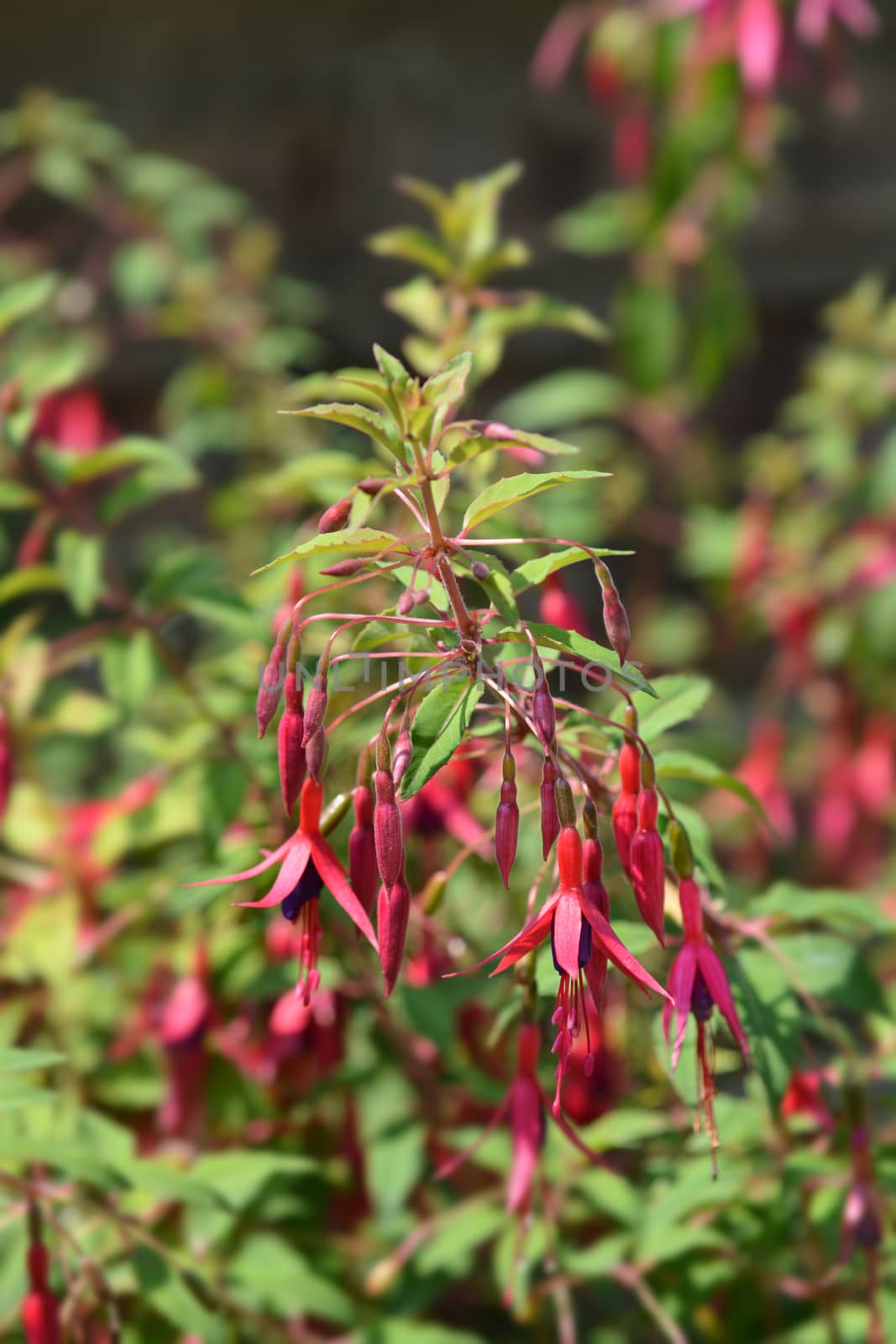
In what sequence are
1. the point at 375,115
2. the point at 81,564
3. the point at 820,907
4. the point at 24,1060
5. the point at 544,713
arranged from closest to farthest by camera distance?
the point at 544,713, the point at 24,1060, the point at 820,907, the point at 81,564, the point at 375,115

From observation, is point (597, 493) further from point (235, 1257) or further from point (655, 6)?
point (235, 1257)

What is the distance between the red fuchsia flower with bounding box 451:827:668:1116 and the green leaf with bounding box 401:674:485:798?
57 mm

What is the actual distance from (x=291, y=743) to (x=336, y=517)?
10 cm

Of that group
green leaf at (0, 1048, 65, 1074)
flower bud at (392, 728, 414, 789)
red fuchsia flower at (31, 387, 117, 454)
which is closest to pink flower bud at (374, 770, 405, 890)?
flower bud at (392, 728, 414, 789)

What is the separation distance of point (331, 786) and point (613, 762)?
0.93 feet

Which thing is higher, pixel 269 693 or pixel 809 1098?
pixel 269 693

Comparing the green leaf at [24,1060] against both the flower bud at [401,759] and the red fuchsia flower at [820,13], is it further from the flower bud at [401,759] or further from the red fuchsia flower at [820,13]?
the red fuchsia flower at [820,13]

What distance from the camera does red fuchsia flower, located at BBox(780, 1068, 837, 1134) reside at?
76cm

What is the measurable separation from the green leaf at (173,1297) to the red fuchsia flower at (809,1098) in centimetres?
35

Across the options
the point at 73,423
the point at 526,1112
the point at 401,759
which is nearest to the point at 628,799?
the point at 401,759

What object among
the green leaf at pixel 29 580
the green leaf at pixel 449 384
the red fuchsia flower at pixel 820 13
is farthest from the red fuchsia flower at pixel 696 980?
the red fuchsia flower at pixel 820 13

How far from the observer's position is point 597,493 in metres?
1.44

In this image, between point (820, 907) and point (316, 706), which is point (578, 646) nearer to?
point (316, 706)

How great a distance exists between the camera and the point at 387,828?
0.51m
